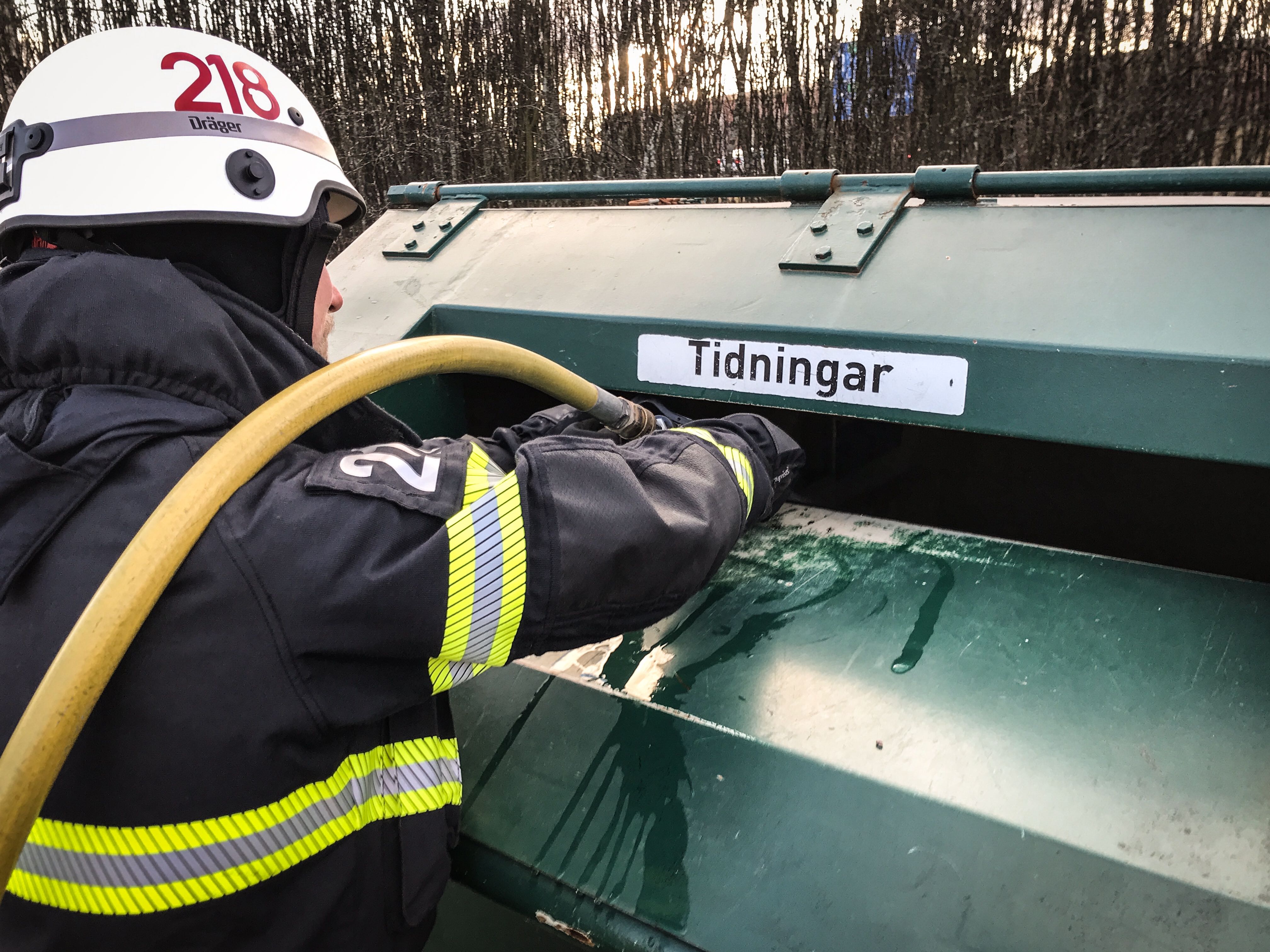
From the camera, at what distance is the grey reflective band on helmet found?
106 centimetres

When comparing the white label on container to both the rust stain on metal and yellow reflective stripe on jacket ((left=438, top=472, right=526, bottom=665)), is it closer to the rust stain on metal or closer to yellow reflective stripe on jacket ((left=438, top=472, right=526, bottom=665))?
yellow reflective stripe on jacket ((left=438, top=472, right=526, bottom=665))

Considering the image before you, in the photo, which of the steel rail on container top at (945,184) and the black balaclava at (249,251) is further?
the steel rail on container top at (945,184)

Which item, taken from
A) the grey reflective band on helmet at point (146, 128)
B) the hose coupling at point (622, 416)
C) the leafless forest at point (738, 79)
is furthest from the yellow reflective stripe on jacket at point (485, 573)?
the leafless forest at point (738, 79)

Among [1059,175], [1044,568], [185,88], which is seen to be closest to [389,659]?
[185,88]

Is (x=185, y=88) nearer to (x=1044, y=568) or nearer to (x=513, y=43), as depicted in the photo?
(x=1044, y=568)

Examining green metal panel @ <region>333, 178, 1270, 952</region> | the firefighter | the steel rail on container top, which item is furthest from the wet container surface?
the steel rail on container top

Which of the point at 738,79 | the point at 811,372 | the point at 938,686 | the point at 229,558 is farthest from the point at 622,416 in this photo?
the point at 738,79

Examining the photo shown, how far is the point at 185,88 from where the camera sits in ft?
3.61

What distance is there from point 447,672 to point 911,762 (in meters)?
0.57

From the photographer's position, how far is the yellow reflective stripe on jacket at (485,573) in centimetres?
85

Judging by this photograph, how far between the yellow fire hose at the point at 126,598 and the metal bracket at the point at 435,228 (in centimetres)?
147

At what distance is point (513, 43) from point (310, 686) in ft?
19.6

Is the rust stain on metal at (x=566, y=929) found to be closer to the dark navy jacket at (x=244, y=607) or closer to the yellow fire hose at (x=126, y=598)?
the dark navy jacket at (x=244, y=607)

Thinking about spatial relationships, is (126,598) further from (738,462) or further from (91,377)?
(738,462)
